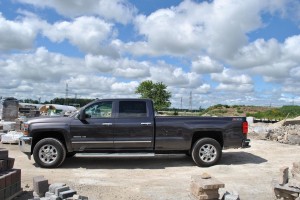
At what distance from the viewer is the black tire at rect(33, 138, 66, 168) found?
9.98 metres

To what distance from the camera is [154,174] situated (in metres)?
9.62

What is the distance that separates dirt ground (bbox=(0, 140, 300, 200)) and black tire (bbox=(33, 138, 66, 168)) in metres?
0.21

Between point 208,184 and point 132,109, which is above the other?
point 132,109

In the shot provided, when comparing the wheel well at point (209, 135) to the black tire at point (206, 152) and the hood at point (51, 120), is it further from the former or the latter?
the hood at point (51, 120)

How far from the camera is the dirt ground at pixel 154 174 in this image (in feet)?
25.3

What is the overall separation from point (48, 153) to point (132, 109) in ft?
8.32

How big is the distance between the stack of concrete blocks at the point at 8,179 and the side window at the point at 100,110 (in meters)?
3.45

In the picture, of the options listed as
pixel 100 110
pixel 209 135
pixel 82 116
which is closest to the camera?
pixel 82 116

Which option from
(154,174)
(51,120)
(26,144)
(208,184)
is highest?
(51,120)

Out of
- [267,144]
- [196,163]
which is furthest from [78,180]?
[267,144]

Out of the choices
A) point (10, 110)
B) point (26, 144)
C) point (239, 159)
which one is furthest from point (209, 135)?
point (10, 110)

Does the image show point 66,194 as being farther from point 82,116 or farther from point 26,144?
point 26,144

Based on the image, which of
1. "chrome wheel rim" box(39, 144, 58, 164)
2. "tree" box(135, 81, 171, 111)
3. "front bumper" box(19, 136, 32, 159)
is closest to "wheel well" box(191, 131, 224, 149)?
"chrome wheel rim" box(39, 144, 58, 164)

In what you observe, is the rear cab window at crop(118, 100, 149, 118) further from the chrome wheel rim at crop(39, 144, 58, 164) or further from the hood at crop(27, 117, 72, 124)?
the chrome wheel rim at crop(39, 144, 58, 164)
